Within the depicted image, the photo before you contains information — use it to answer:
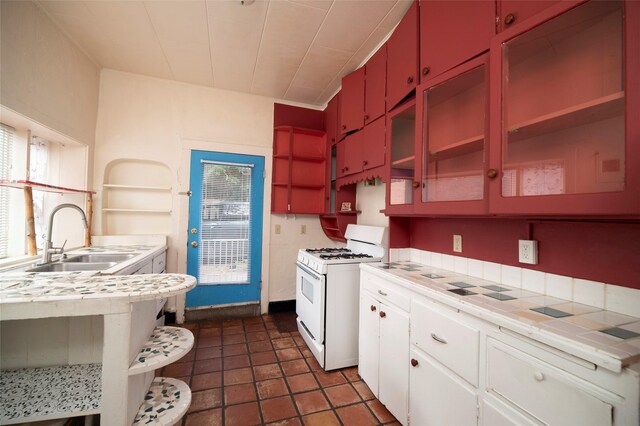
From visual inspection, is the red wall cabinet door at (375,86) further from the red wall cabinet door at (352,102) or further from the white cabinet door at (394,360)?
the white cabinet door at (394,360)

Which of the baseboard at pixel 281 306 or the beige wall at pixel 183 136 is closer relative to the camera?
the beige wall at pixel 183 136

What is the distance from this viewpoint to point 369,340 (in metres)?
1.93

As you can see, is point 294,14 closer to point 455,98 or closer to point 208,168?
point 455,98

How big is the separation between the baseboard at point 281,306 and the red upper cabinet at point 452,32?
2.97m

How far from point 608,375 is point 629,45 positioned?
1.00m

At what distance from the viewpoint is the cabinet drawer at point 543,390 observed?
2.52 feet

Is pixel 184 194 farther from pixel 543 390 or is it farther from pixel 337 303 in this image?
pixel 543 390

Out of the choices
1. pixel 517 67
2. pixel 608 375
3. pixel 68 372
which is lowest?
pixel 68 372

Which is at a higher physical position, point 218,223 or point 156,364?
point 218,223

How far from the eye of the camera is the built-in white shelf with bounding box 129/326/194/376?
120 cm

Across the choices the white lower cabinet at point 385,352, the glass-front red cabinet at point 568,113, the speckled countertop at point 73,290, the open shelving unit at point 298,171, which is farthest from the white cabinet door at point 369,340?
the open shelving unit at point 298,171

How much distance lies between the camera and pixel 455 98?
1561 mm

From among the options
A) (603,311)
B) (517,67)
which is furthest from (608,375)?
(517,67)

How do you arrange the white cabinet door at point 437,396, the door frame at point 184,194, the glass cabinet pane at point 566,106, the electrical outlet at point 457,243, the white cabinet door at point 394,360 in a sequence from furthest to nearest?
the door frame at point 184,194, the electrical outlet at point 457,243, the white cabinet door at point 394,360, the white cabinet door at point 437,396, the glass cabinet pane at point 566,106
